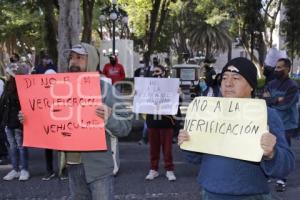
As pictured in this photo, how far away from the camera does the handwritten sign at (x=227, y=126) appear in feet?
9.57

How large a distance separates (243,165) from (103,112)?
1197mm

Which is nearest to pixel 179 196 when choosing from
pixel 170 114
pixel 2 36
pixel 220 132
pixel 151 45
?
pixel 170 114

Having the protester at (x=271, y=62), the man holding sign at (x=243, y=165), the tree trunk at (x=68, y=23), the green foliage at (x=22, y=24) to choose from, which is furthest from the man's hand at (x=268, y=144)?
the green foliage at (x=22, y=24)

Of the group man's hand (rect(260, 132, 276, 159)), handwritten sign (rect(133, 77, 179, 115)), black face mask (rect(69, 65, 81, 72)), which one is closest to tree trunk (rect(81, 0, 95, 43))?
handwritten sign (rect(133, 77, 179, 115))

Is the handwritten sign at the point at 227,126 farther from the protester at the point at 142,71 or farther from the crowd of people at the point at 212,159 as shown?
the protester at the point at 142,71

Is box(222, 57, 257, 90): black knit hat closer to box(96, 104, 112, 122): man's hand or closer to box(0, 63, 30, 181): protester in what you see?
box(96, 104, 112, 122): man's hand

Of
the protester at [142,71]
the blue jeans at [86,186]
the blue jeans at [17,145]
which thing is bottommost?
the blue jeans at [17,145]

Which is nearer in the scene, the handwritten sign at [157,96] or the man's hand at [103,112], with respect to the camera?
the man's hand at [103,112]

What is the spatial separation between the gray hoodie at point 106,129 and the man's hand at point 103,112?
0.03 meters

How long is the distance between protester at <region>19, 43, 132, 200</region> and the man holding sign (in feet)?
3.04

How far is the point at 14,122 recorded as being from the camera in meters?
7.91

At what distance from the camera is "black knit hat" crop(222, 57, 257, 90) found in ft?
9.93

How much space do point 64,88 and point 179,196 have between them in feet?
11.2

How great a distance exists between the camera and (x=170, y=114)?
8.30m
